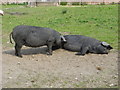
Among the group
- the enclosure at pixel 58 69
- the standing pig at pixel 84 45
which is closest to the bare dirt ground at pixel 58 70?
the enclosure at pixel 58 69

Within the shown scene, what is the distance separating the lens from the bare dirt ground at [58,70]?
588 centimetres

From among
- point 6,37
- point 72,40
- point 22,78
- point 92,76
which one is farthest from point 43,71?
point 6,37

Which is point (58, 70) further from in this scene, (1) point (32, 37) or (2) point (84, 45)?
(2) point (84, 45)

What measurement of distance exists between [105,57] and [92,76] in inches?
71.8

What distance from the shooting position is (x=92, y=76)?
635cm

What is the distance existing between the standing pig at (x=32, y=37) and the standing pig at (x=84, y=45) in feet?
1.93

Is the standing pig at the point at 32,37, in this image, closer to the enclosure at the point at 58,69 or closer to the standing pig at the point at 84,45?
the enclosure at the point at 58,69

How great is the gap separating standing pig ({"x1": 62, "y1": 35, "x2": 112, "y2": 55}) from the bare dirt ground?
191 millimetres

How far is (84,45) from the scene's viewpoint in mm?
8617

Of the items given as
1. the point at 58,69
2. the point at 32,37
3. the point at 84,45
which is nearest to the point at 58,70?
the point at 58,69

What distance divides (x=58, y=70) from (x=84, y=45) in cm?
208

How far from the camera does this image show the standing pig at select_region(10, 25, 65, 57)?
8.00 metres

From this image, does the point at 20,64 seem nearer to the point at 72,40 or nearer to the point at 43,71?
the point at 43,71

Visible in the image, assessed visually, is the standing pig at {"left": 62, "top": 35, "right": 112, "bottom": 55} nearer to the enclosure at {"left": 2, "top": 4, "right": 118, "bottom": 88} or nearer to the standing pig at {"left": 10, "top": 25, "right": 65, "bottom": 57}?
the enclosure at {"left": 2, "top": 4, "right": 118, "bottom": 88}
